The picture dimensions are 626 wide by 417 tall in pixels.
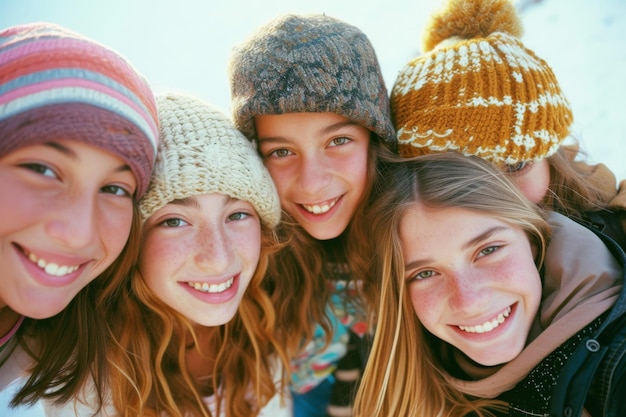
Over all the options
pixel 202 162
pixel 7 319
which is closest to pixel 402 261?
pixel 202 162

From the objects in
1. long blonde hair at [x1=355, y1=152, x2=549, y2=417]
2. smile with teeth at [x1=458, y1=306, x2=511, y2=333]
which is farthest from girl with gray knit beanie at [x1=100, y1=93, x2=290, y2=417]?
smile with teeth at [x1=458, y1=306, x2=511, y2=333]

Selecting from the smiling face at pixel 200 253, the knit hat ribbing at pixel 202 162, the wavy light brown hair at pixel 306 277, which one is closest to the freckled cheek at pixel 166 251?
the smiling face at pixel 200 253

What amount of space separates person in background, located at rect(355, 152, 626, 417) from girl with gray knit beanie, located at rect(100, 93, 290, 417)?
0.54m

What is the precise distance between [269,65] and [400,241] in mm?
844

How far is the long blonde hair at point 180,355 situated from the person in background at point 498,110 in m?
0.85

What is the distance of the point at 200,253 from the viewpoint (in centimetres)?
199

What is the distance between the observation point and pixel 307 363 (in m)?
2.72

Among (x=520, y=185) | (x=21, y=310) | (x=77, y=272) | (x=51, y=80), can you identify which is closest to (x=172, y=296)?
(x=77, y=272)

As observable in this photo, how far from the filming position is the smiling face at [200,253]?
1.99 meters

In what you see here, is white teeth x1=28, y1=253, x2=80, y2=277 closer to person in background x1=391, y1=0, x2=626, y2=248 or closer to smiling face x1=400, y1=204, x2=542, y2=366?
smiling face x1=400, y1=204, x2=542, y2=366

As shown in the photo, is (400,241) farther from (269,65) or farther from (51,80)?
(51,80)

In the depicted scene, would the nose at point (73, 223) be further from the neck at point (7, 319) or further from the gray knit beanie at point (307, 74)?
the gray knit beanie at point (307, 74)

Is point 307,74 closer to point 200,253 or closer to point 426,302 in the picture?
point 200,253

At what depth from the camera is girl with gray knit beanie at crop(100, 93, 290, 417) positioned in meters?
1.99
